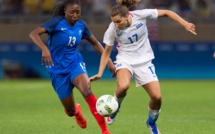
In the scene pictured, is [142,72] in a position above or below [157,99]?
above

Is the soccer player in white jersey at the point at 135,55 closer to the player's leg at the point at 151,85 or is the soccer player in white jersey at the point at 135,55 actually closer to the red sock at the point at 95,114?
the player's leg at the point at 151,85

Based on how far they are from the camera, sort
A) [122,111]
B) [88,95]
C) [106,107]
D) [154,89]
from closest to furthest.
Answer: [106,107] → [88,95] → [154,89] → [122,111]

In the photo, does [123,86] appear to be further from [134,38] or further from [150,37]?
[150,37]

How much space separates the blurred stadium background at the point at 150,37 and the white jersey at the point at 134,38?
1719 centimetres

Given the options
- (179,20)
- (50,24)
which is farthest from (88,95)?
(179,20)

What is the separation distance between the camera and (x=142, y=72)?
465 inches

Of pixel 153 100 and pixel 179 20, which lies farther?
pixel 153 100

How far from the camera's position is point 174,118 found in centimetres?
1503

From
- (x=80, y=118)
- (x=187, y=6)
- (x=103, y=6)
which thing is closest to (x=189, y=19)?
(x=187, y=6)

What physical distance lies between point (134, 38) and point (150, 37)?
1751 centimetres

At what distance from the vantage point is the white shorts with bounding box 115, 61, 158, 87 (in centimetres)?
1177

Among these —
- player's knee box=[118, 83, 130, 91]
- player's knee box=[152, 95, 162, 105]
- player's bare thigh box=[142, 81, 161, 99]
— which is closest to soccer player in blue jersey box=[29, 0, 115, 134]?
player's knee box=[118, 83, 130, 91]

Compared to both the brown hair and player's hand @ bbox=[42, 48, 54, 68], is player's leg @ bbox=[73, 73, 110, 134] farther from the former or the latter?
the brown hair

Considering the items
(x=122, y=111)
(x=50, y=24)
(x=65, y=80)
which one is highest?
(x=50, y=24)
